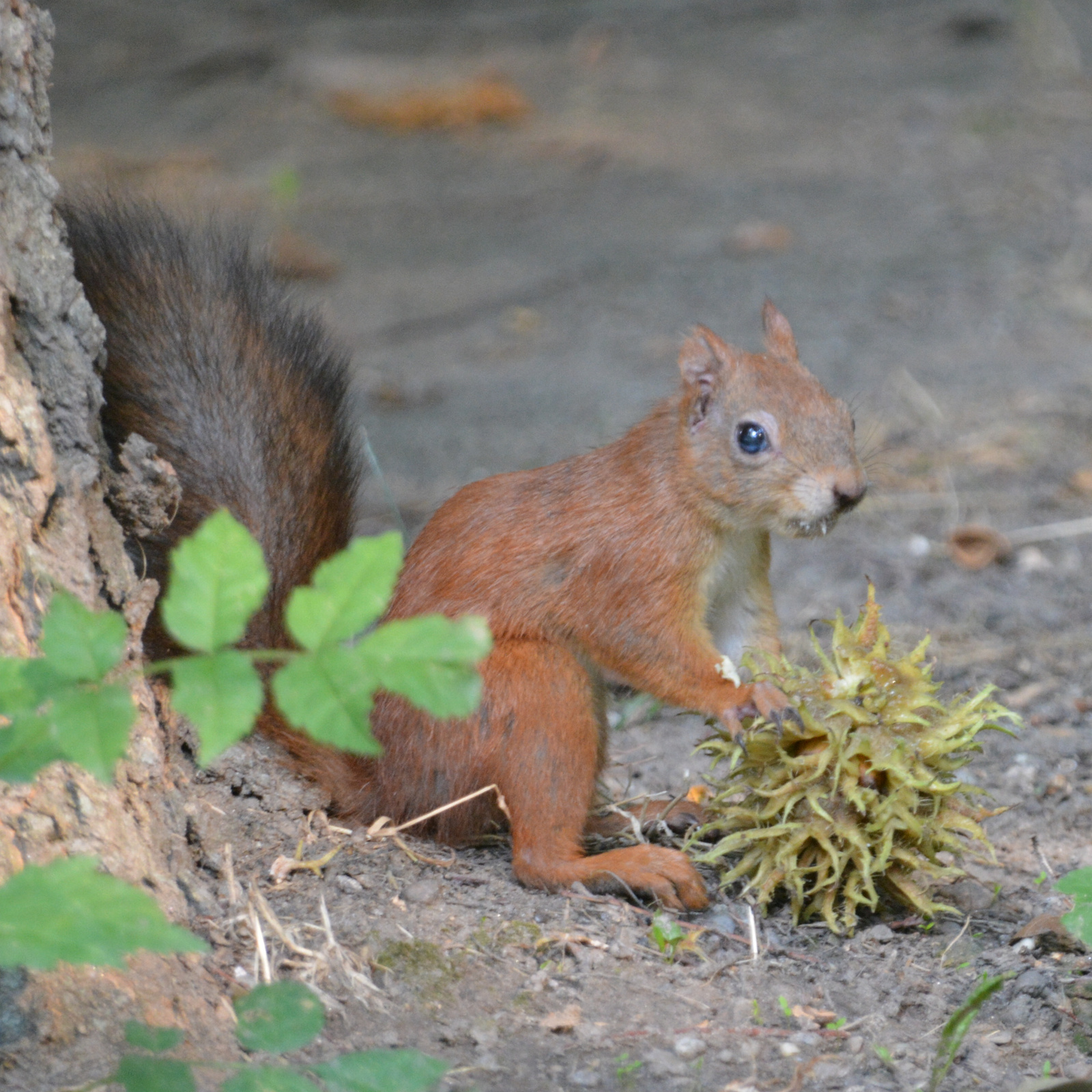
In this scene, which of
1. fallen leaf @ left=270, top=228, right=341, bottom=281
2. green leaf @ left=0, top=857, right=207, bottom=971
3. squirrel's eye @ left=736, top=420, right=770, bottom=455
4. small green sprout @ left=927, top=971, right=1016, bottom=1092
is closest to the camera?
green leaf @ left=0, top=857, right=207, bottom=971

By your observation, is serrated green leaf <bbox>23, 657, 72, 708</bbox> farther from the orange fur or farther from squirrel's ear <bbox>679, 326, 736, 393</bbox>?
squirrel's ear <bbox>679, 326, 736, 393</bbox>

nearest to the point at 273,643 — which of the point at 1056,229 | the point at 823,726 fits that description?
the point at 823,726

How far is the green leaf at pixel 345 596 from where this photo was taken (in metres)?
0.98

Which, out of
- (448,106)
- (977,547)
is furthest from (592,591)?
(448,106)

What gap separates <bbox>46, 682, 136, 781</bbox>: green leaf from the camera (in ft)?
3.11

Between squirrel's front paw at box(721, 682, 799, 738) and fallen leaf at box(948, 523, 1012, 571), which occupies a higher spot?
fallen leaf at box(948, 523, 1012, 571)

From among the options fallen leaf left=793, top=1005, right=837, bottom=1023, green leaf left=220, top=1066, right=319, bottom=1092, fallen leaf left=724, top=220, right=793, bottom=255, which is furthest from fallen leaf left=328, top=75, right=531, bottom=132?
green leaf left=220, top=1066, right=319, bottom=1092

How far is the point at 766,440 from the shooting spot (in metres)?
1.96

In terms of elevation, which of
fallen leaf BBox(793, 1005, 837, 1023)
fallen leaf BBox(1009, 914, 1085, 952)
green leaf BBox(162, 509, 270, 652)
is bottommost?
fallen leaf BBox(793, 1005, 837, 1023)

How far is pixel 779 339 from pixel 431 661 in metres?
1.33

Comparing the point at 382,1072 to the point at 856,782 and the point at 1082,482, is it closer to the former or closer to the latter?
the point at 856,782

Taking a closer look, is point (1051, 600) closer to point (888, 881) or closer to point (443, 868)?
point (888, 881)

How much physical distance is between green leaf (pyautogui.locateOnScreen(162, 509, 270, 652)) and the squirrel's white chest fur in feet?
3.71

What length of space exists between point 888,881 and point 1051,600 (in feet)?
5.04
